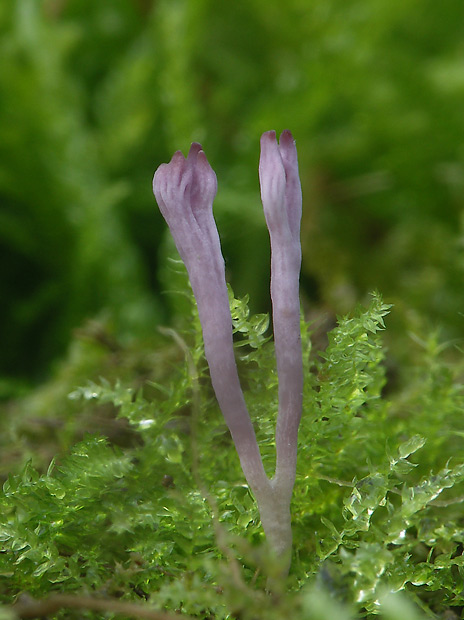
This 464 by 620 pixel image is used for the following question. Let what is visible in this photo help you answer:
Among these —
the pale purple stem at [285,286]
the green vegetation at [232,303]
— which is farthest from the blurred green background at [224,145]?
the pale purple stem at [285,286]

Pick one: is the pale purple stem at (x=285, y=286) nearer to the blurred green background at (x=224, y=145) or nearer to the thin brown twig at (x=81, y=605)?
the thin brown twig at (x=81, y=605)

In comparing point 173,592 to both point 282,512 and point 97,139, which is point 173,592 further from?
point 97,139

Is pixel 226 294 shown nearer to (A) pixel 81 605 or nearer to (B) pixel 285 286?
(B) pixel 285 286

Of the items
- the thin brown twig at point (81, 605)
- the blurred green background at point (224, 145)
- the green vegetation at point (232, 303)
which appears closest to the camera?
the thin brown twig at point (81, 605)

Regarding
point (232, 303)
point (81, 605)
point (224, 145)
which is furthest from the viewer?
point (224, 145)

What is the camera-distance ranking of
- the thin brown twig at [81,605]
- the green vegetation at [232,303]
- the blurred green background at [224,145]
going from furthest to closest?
1. the blurred green background at [224,145]
2. the green vegetation at [232,303]
3. the thin brown twig at [81,605]

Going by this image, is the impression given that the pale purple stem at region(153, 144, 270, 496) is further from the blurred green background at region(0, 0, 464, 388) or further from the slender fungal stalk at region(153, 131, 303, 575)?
the blurred green background at region(0, 0, 464, 388)

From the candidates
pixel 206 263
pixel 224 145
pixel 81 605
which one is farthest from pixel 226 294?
pixel 224 145
